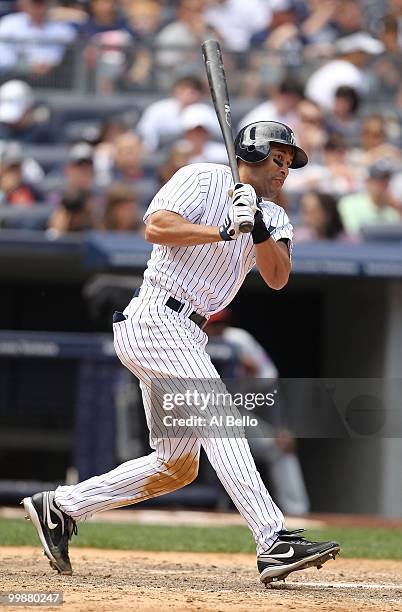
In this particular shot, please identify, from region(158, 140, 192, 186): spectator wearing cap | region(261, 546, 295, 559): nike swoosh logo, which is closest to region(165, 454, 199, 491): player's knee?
region(261, 546, 295, 559): nike swoosh logo

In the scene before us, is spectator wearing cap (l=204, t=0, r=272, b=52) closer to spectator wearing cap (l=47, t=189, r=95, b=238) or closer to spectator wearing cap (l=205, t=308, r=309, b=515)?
spectator wearing cap (l=47, t=189, r=95, b=238)

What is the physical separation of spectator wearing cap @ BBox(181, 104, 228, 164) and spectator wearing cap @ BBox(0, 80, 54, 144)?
4.00ft

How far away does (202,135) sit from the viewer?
33.5 feet

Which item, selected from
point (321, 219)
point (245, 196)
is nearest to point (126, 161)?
point (321, 219)

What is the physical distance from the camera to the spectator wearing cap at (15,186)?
9664mm

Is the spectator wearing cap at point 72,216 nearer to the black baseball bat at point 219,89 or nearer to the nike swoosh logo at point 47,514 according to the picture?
the black baseball bat at point 219,89

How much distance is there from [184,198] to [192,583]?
1365mm

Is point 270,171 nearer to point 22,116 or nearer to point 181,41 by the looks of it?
point 22,116

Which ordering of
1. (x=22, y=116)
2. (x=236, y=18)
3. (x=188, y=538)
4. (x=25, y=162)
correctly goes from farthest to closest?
(x=236, y=18) → (x=22, y=116) → (x=25, y=162) → (x=188, y=538)

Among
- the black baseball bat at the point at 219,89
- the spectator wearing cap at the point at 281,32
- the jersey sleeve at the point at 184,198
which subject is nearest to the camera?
the jersey sleeve at the point at 184,198

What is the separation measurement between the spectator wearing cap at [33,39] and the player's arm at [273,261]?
6.90 meters

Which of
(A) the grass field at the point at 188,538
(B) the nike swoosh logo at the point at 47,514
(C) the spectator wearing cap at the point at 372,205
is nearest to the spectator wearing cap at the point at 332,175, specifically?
(C) the spectator wearing cap at the point at 372,205

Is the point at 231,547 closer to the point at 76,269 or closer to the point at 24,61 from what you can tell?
the point at 76,269

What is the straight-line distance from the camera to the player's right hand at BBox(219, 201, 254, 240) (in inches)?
157
